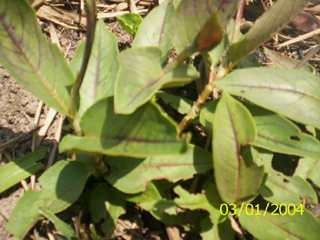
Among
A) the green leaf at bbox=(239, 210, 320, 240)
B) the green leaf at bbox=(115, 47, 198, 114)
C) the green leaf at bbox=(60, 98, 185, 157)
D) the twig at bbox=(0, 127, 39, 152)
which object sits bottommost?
the green leaf at bbox=(239, 210, 320, 240)

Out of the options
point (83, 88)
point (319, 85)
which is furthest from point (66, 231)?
point (319, 85)

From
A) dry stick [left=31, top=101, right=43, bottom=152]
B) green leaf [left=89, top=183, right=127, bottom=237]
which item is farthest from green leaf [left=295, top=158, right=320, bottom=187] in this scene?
dry stick [left=31, top=101, right=43, bottom=152]

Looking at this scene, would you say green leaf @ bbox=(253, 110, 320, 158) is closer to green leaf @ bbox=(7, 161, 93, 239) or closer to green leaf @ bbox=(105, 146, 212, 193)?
green leaf @ bbox=(105, 146, 212, 193)

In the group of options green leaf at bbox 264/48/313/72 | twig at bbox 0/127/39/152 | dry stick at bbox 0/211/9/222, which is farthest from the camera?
green leaf at bbox 264/48/313/72

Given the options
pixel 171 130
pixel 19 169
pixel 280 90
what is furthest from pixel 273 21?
pixel 19 169

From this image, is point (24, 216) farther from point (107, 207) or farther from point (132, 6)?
point (132, 6)

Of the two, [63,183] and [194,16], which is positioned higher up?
[194,16]
